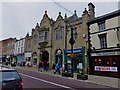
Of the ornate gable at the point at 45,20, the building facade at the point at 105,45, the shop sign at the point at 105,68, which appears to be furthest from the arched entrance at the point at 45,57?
the shop sign at the point at 105,68

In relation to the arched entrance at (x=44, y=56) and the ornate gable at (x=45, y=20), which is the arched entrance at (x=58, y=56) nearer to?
the arched entrance at (x=44, y=56)

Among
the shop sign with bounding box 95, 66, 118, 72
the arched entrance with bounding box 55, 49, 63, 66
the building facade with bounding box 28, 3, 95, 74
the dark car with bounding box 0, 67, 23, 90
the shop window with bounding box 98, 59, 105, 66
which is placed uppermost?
the building facade with bounding box 28, 3, 95, 74

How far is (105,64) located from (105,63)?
129 millimetres

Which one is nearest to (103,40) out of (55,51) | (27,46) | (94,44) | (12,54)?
(94,44)

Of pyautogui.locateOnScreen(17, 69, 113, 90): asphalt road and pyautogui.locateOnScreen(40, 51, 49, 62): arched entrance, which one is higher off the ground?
pyautogui.locateOnScreen(40, 51, 49, 62): arched entrance

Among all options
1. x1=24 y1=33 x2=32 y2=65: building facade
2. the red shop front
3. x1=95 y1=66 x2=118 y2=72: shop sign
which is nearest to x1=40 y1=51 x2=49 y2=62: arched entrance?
x1=24 y1=33 x2=32 y2=65: building facade

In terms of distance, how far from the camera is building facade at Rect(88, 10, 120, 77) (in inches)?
865

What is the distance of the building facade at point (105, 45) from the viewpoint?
72.1 feet

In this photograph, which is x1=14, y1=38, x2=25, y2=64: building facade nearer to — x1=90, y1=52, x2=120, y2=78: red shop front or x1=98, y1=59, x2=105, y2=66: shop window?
x1=90, y1=52, x2=120, y2=78: red shop front

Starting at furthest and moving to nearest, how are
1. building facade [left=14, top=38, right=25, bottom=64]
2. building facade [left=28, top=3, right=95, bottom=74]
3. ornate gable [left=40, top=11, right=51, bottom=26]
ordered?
building facade [left=14, top=38, right=25, bottom=64], ornate gable [left=40, top=11, right=51, bottom=26], building facade [left=28, top=3, right=95, bottom=74]

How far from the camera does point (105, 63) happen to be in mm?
23266

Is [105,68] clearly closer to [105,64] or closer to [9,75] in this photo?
[105,64]

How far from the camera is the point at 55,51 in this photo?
3341cm

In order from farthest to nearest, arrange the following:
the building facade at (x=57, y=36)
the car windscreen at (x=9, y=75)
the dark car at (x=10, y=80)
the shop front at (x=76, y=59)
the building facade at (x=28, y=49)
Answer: the building facade at (x=28, y=49), the building facade at (x=57, y=36), the shop front at (x=76, y=59), the car windscreen at (x=9, y=75), the dark car at (x=10, y=80)
